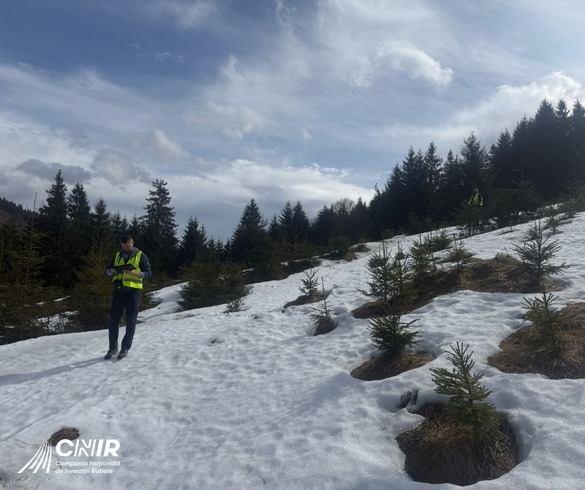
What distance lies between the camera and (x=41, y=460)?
506 cm

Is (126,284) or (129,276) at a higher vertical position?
(129,276)

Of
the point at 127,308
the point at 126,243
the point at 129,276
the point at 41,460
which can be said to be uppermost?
the point at 126,243

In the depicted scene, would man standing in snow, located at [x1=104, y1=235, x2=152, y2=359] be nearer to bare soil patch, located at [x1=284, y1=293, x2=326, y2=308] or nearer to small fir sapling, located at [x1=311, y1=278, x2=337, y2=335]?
small fir sapling, located at [x1=311, y1=278, x2=337, y2=335]

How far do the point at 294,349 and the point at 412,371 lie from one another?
2.73 meters

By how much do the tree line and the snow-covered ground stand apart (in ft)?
41.9

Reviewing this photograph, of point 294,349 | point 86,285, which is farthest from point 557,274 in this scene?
point 86,285

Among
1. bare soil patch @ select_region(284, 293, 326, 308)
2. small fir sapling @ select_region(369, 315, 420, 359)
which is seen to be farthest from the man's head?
small fir sapling @ select_region(369, 315, 420, 359)

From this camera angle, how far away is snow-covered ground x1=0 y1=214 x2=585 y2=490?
3.92 meters

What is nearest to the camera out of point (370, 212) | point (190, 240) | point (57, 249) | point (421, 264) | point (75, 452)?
point (75, 452)

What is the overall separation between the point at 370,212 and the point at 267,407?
52.4m

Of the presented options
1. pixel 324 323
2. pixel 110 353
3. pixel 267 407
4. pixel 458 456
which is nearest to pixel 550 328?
pixel 458 456

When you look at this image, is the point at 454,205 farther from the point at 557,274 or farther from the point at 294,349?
the point at 294,349

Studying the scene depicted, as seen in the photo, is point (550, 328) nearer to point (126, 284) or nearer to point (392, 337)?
point (392, 337)

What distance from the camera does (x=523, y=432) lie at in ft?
12.8
